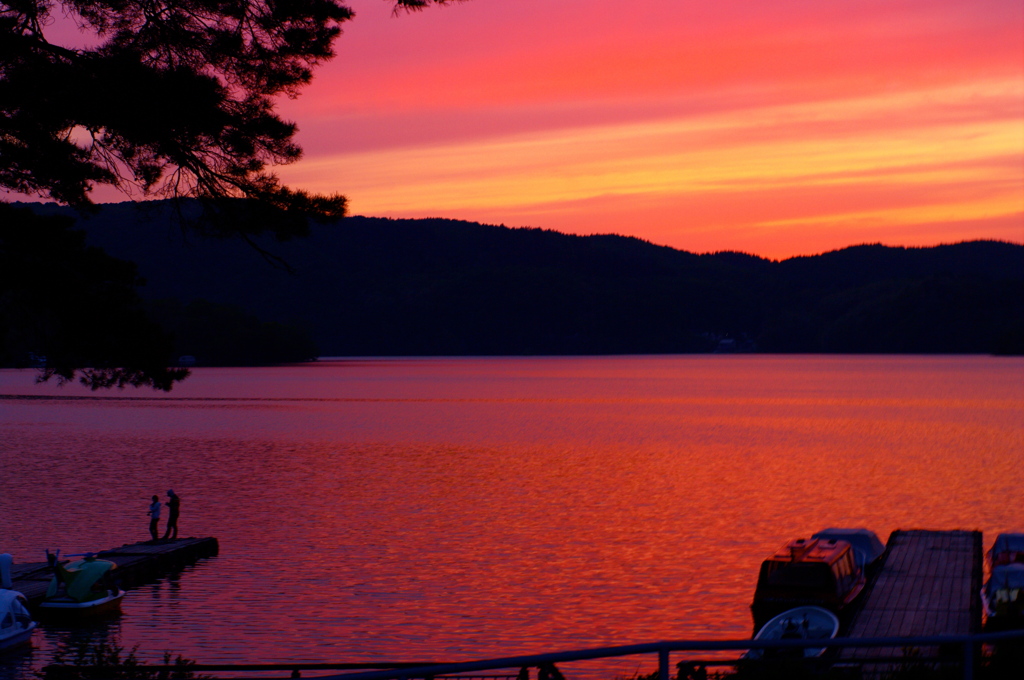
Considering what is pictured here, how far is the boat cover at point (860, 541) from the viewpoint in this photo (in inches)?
1425

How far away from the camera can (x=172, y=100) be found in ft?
57.5

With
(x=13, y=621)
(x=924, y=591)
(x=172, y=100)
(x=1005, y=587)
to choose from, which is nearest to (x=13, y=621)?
(x=13, y=621)

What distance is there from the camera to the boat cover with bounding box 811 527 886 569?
119 feet

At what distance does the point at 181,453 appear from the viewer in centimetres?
8812

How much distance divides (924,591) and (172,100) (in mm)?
23683

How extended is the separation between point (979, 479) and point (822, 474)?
34.2 feet

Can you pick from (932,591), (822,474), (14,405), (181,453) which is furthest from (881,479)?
(14,405)

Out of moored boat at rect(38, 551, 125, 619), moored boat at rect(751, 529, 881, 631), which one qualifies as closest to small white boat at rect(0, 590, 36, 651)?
moored boat at rect(38, 551, 125, 619)

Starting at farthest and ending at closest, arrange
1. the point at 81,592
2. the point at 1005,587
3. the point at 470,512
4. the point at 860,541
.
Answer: the point at 470,512, the point at 860,541, the point at 81,592, the point at 1005,587

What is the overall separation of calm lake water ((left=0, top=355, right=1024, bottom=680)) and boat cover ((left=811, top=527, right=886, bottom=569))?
146 inches

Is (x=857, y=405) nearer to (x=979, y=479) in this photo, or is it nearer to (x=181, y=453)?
(x=979, y=479)

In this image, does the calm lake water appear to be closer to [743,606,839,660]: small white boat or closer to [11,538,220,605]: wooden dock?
[11,538,220,605]: wooden dock

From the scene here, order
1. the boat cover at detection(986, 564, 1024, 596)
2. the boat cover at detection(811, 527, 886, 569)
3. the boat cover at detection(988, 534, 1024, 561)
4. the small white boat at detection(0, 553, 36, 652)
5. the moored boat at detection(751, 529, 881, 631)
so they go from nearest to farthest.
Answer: the small white boat at detection(0, 553, 36, 652) < the boat cover at detection(986, 564, 1024, 596) < the moored boat at detection(751, 529, 881, 631) < the boat cover at detection(988, 534, 1024, 561) < the boat cover at detection(811, 527, 886, 569)

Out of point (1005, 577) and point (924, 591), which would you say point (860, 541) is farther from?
point (1005, 577)
